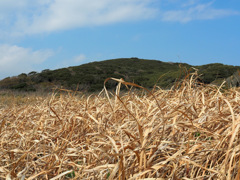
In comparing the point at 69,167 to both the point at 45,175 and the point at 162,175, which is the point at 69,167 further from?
the point at 162,175

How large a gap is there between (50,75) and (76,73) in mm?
3368

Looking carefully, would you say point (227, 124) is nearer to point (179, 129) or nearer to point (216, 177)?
point (179, 129)

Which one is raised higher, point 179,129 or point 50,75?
point 50,75

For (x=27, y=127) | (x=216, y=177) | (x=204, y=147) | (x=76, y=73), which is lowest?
(x=216, y=177)

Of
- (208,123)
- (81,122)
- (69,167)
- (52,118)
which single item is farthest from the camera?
(52,118)

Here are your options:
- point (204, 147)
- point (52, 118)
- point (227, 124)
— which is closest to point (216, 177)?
point (204, 147)

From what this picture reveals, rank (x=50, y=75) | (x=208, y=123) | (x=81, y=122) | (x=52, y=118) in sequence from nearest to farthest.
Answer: (x=208, y=123)
(x=81, y=122)
(x=52, y=118)
(x=50, y=75)

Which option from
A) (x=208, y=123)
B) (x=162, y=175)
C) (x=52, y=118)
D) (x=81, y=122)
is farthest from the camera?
(x=52, y=118)

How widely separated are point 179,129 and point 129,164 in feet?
1.48

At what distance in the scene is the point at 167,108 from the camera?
214 centimetres

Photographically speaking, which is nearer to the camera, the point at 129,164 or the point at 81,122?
the point at 129,164

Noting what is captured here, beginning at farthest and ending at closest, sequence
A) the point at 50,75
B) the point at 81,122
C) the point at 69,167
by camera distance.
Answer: the point at 50,75 < the point at 81,122 < the point at 69,167

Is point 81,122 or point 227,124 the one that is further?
point 81,122

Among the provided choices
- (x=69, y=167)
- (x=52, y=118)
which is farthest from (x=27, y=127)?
(x=69, y=167)
